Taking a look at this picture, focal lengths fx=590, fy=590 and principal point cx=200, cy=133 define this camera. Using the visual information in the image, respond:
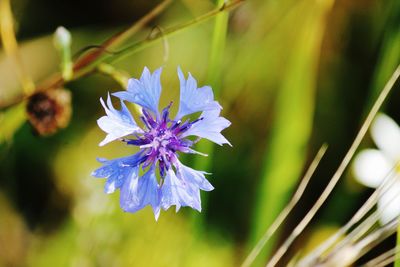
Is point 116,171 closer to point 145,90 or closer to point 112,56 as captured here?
point 145,90

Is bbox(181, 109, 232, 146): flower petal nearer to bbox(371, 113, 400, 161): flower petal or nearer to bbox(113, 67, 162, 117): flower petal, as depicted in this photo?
bbox(113, 67, 162, 117): flower petal

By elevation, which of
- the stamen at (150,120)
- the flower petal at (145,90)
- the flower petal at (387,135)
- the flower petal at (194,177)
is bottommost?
the flower petal at (194,177)

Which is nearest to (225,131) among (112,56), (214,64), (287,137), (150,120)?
(287,137)

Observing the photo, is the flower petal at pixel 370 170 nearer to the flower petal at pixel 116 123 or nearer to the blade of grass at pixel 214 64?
the blade of grass at pixel 214 64

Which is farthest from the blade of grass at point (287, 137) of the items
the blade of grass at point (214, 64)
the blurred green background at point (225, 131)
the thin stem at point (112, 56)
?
the thin stem at point (112, 56)

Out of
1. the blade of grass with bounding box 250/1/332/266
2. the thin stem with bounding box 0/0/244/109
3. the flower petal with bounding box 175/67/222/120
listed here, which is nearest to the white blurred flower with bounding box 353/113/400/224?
the blade of grass with bounding box 250/1/332/266

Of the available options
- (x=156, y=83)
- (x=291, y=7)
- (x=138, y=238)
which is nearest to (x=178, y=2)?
(x=291, y=7)
